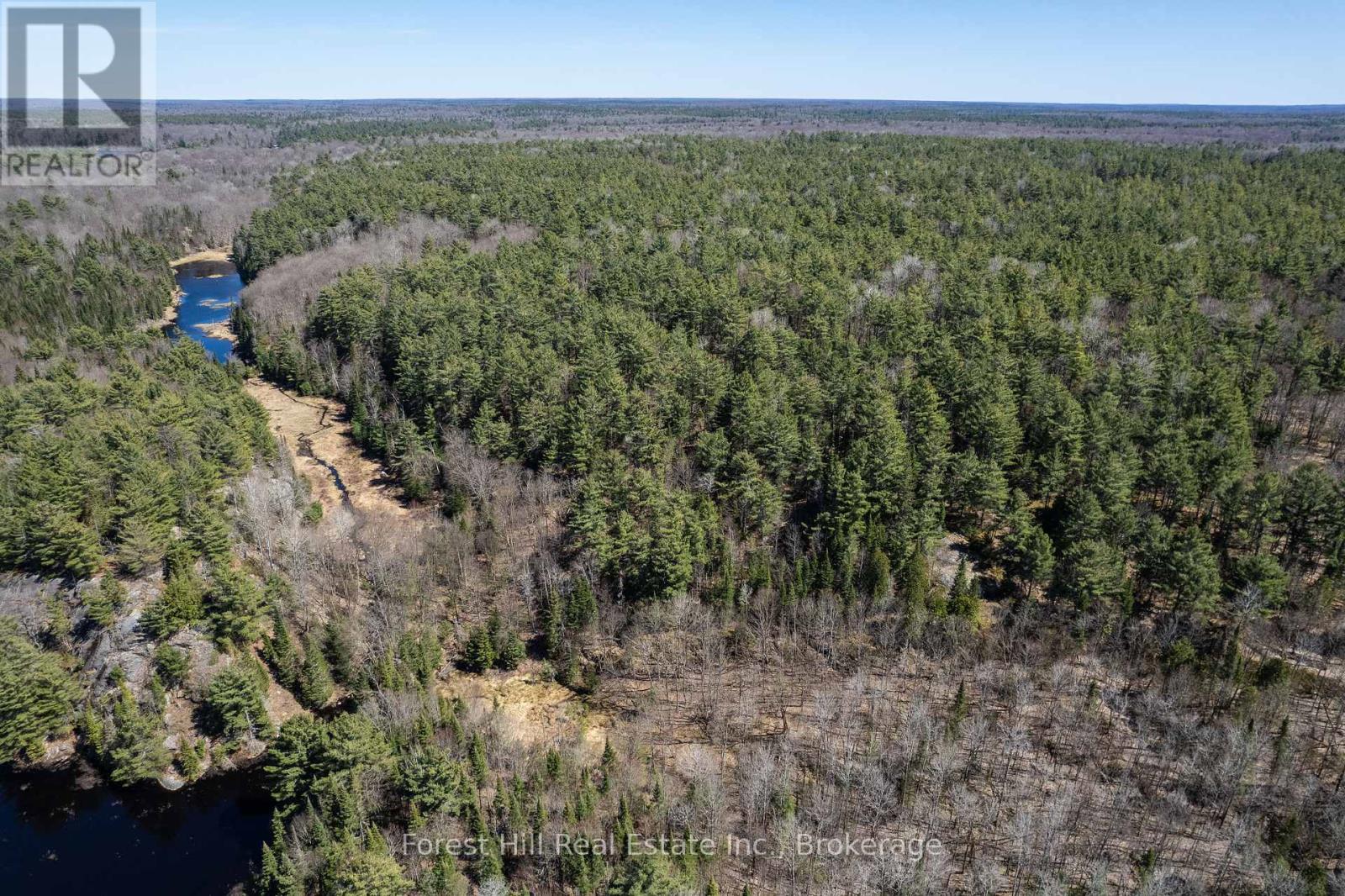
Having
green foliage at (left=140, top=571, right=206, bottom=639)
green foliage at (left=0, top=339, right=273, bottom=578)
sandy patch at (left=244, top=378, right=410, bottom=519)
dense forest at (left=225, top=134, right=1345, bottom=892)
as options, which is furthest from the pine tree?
sandy patch at (left=244, top=378, right=410, bottom=519)

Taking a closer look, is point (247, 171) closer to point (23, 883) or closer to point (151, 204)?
point (151, 204)

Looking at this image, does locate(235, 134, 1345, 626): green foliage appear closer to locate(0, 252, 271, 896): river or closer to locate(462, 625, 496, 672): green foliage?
locate(462, 625, 496, 672): green foliage

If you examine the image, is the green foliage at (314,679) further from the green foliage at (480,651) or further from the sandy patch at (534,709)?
the green foliage at (480,651)

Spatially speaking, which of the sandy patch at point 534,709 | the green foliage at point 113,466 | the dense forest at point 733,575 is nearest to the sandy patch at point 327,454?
the dense forest at point 733,575

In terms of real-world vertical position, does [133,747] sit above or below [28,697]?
below

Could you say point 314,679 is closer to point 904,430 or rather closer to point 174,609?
point 174,609

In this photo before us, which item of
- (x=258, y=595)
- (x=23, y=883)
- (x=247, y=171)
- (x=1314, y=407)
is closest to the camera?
(x=23, y=883)

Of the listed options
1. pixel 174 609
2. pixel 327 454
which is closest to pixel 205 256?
pixel 327 454

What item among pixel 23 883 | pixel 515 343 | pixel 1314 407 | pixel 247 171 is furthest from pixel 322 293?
pixel 247 171
